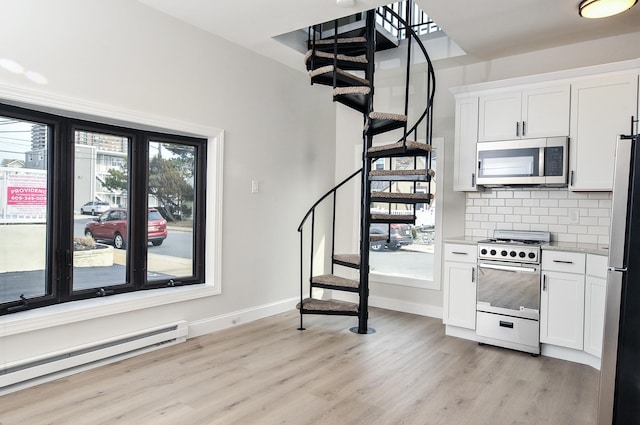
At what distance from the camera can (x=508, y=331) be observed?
148 inches

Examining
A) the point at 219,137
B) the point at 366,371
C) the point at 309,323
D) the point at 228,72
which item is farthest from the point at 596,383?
the point at 228,72

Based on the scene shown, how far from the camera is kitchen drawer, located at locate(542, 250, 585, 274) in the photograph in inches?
136

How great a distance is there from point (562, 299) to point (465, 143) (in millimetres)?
1719

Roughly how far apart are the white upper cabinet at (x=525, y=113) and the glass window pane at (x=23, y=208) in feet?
12.5

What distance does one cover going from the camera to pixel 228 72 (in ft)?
13.7

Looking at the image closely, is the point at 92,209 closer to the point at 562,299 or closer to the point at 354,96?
the point at 354,96

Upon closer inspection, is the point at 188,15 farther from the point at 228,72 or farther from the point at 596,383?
the point at 596,383

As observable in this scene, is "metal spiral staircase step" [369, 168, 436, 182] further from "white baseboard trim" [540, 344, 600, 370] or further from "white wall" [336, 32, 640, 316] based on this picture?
"white baseboard trim" [540, 344, 600, 370]

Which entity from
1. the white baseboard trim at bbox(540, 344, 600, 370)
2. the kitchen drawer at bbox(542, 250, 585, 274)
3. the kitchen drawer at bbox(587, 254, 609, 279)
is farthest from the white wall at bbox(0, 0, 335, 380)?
the kitchen drawer at bbox(587, 254, 609, 279)

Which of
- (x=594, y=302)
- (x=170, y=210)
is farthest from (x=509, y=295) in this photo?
(x=170, y=210)

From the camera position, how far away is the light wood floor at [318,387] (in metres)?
2.52

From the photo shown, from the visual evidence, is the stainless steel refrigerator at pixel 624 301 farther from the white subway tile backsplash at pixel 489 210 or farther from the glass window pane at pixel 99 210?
the glass window pane at pixel 99 210

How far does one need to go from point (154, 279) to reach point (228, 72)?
6.90ft

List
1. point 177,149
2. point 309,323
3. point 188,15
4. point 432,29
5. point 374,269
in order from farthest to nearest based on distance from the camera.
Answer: point 374,269
point 432,29
point 309,323
point 177,149
point 188,15
